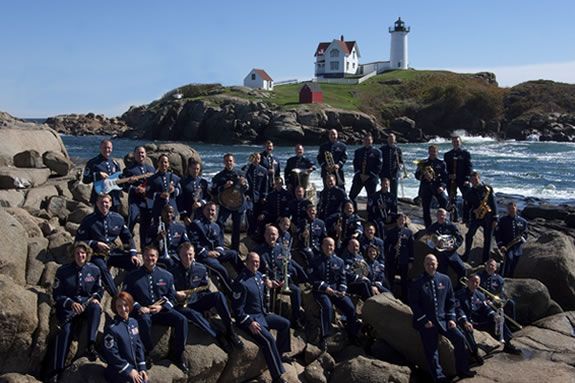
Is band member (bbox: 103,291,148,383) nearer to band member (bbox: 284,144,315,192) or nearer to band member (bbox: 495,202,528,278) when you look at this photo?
band member (bbox: 284,144,315,192)

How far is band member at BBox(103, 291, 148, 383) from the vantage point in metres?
8.80

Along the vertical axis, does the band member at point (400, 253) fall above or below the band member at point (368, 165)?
below

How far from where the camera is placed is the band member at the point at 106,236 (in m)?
10.6

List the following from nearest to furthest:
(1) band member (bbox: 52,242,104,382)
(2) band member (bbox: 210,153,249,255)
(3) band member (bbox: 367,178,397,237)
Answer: (1) band member (bbox: 52,242,104,382)
(2) band member (bbox: 210,153,249,255)
(3) band member (bbox: 367,178,397,237)

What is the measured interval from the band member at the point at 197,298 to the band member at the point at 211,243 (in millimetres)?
986

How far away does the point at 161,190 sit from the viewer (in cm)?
1303

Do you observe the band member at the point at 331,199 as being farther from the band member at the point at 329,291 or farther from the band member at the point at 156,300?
A: the band member at the point at 156,300

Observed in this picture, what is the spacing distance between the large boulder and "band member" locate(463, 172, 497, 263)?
3.15 ft

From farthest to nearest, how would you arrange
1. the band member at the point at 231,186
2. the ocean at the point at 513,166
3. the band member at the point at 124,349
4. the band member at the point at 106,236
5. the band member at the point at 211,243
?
1. the ocean at the point at 513,166
2. the band member at the point at 231,186
3. the band member at the point at 211,243
4. the band member at the point at 106,236
5. the band member at the point at 124,349

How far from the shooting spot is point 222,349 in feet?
33.9

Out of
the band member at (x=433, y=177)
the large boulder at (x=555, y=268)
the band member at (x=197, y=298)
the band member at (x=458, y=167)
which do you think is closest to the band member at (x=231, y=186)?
the band member at (x=197, y=298)

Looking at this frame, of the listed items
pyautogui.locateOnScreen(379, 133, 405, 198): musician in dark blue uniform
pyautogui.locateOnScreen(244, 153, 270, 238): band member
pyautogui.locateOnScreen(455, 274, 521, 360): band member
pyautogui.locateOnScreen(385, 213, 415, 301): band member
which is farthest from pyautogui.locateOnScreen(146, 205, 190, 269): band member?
pyautogui.locateOnScreen(379, 133, 405, 198): musician in dark blue uniform

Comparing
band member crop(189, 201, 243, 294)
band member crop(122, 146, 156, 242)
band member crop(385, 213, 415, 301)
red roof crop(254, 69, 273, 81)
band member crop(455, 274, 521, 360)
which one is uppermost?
red roof crop(254, 69, 273, 81)

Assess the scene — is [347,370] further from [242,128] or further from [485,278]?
[242,128]
